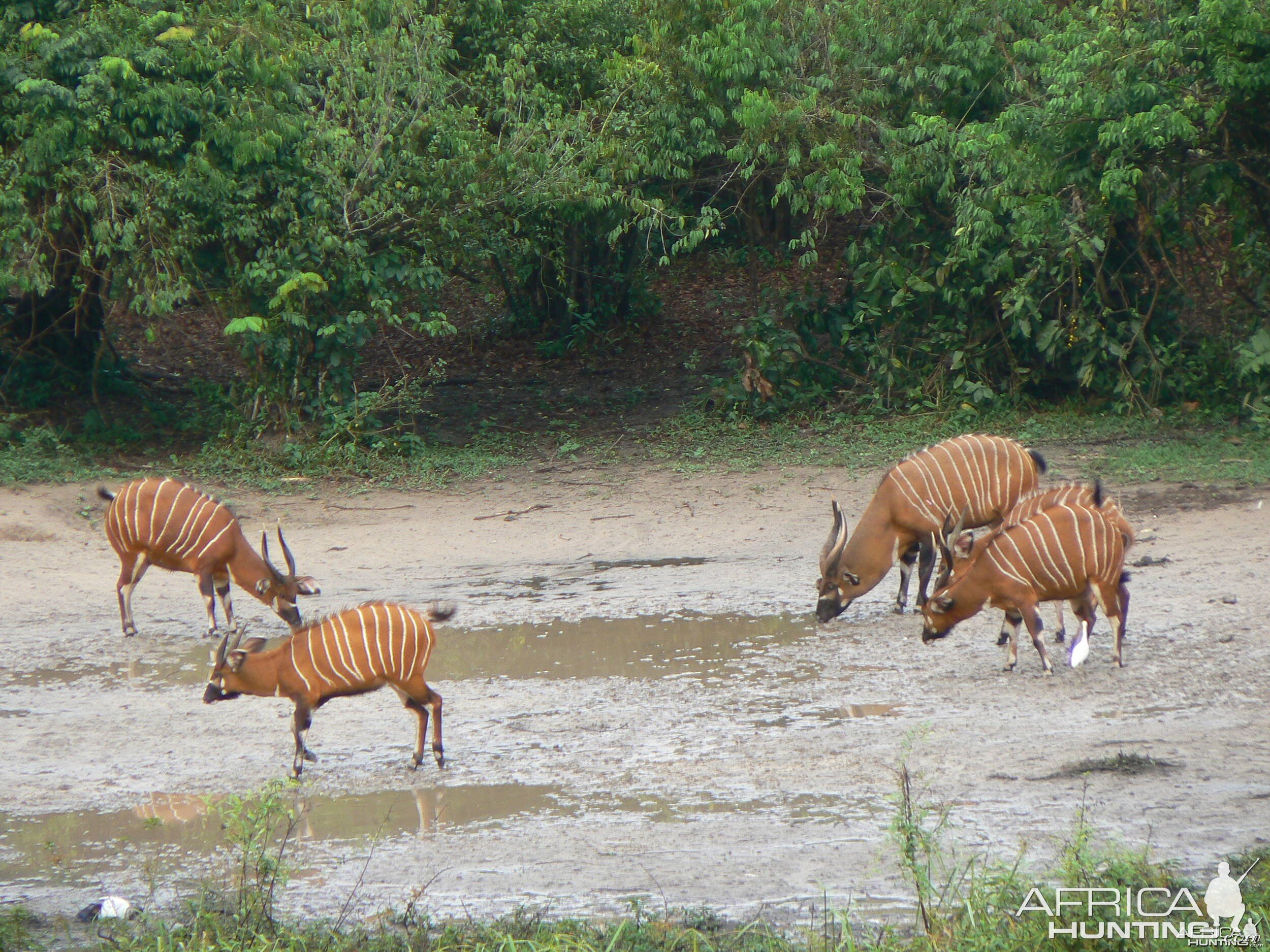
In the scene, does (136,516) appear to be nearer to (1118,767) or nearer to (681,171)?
(1118,767)

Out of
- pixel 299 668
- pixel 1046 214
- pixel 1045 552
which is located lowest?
pixel 299 668

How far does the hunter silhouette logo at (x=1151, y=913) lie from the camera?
12.6 feet

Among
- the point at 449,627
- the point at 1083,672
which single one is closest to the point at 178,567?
the point at 449,627

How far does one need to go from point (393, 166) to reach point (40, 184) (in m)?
3.34

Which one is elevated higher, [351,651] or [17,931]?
[351,651]

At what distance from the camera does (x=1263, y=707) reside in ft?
20.9

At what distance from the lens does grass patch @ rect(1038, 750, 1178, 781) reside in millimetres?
5617

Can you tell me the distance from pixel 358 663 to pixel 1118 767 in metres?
3.42

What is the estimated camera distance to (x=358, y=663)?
612 cm

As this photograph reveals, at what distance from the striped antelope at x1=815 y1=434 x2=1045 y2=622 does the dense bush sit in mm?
4482

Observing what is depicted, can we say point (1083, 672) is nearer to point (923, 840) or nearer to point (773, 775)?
point (773, 775)

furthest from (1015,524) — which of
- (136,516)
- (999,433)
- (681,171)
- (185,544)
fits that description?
(681,171)

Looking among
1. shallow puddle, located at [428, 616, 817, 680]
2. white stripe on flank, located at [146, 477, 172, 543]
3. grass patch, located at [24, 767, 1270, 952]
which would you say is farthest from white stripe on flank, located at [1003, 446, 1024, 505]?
white stripe on flank, located at [146, 477, 172, 543]

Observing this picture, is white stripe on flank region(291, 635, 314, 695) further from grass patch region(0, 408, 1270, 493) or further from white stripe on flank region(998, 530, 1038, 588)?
grass patch region(0, 408, 1270, 493)
